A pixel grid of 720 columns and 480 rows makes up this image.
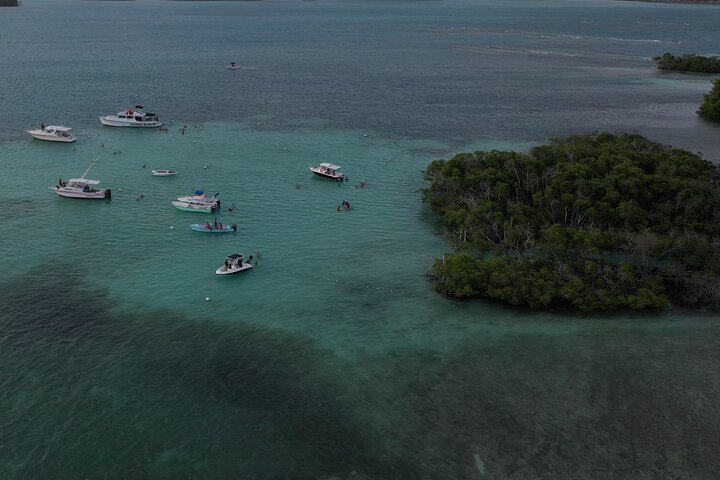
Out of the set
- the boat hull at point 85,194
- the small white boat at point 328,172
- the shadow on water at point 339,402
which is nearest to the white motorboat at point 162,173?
the boat hull at point 85,194

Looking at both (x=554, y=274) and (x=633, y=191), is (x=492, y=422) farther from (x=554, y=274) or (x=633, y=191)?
(x=633, y=191)

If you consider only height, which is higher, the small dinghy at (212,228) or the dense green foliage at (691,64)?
the dense green foliage at (691,64)

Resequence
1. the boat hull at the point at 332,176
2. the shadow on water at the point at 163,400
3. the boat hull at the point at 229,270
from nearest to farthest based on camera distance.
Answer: the shadow on water at the point at 163,400 < the boat hull at the point at 229,270 < the boat hull at the point at 332,176

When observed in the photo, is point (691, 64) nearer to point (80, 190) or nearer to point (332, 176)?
point (332, 176)

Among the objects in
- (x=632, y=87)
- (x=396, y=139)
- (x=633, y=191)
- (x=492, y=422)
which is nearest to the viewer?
(x=492, y=422)

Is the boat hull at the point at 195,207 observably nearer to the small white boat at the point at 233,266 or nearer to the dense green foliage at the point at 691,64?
the small white boat at the point at 233,266

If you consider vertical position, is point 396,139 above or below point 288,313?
above

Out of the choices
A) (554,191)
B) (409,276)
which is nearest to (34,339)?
(409,276)

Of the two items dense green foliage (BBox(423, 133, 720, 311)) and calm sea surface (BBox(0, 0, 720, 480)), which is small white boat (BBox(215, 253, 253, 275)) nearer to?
calm sea surface (BBox(0, 0, 720, 480))

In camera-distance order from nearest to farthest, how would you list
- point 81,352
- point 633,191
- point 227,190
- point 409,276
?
point 81,352 → point 409,276 → point 633,191 → point 227,190
